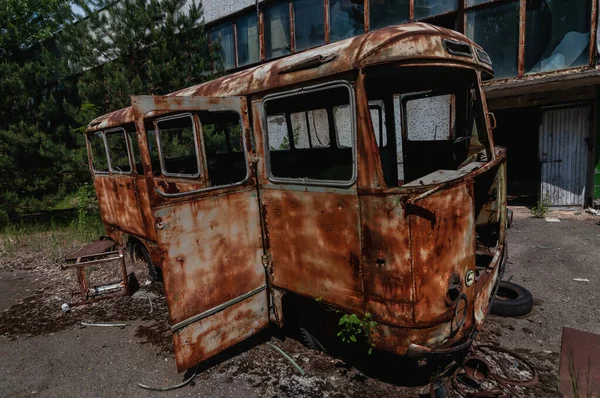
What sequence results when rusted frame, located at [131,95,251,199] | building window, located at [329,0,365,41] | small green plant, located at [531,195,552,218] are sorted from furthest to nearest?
building window, located at [329,0,365,41], small green plant, located at [531,195,552,218], rusted frame, located at [131,95,251,199]

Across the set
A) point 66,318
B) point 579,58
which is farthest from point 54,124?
point 579,58

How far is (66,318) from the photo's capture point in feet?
15.8

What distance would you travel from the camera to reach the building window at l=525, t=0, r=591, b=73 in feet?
23.3

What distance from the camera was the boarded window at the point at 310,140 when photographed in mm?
3787

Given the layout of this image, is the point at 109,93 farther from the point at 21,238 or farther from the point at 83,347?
the point at 83,347

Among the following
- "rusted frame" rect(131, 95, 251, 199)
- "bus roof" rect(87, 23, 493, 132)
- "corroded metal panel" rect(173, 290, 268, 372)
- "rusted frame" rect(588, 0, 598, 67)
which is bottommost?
"corroded metal panel" rect(173, 290, 268, 372)

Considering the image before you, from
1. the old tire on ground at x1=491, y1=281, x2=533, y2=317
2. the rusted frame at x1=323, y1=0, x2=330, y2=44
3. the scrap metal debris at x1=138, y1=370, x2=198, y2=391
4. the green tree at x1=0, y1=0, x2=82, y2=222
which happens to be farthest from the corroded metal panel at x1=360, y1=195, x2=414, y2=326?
the green tree at x1=0, y1=0, x2=82, y2=222

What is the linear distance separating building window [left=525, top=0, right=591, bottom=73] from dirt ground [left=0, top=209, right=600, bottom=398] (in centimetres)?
391

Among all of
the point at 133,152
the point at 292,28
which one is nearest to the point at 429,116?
the point at 133,152

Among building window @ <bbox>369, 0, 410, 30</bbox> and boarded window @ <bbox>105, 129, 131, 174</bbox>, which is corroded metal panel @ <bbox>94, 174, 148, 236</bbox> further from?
building window @ <bbox>369, 0, 410, 30</bbox>

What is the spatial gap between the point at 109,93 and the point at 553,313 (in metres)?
9.25

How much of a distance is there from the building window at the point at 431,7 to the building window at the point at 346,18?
52.3 inches

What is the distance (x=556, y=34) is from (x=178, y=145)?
7.93 meters

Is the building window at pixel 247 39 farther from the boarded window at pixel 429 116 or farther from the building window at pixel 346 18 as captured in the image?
the boarded window at pixel 429 116
